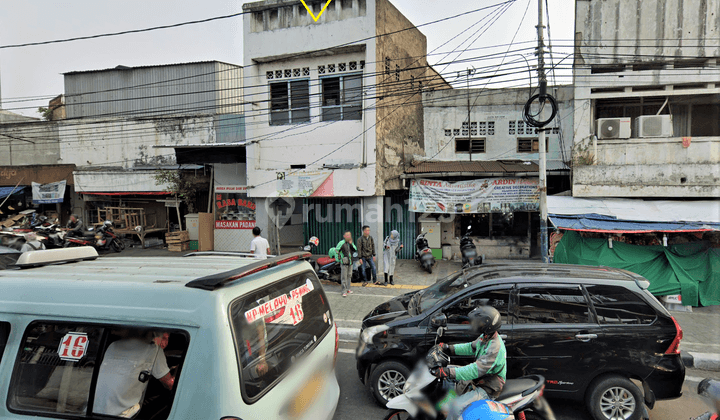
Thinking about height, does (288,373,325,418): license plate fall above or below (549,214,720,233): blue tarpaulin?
below

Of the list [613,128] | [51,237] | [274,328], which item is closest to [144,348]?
[274,328]

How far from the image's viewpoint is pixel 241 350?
7.33 ft

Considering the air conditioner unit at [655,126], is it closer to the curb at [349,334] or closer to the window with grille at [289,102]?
the window with grille at [289,102]

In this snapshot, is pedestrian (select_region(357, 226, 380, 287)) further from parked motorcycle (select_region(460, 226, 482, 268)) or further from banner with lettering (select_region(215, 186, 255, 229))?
banner with lettering (select_region(215, 186, 255, 229))

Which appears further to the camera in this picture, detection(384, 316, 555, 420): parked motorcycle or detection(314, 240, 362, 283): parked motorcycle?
detection(314, 240, 362, 283): parked motorcycle

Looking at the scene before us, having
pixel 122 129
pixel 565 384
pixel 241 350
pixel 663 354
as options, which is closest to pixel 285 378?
pixel 241 350

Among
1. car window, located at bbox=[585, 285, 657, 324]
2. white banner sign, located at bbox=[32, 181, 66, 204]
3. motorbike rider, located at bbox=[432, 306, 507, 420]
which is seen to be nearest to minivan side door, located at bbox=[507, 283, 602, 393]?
car window, located at bbox=[585, 285, 657, 324]

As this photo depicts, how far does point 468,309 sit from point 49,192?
2093 centimetres

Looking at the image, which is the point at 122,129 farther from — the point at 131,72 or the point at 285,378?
the point at 285,378

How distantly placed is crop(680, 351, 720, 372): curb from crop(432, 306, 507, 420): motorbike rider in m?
4.57

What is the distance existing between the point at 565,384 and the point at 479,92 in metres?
11.5

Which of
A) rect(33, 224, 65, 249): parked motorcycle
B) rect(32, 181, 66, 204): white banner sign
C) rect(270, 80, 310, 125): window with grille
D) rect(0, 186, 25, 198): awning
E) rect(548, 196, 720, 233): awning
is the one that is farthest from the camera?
rect(0, 186, 25, 198): awning

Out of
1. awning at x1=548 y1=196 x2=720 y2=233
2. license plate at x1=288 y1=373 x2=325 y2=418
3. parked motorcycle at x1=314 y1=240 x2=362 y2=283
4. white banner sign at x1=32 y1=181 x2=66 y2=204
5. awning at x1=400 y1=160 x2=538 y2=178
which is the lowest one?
parked motorcycle at x1=314 y1=240 x2=362 y2=283

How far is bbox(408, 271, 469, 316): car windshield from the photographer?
4.75 meters
